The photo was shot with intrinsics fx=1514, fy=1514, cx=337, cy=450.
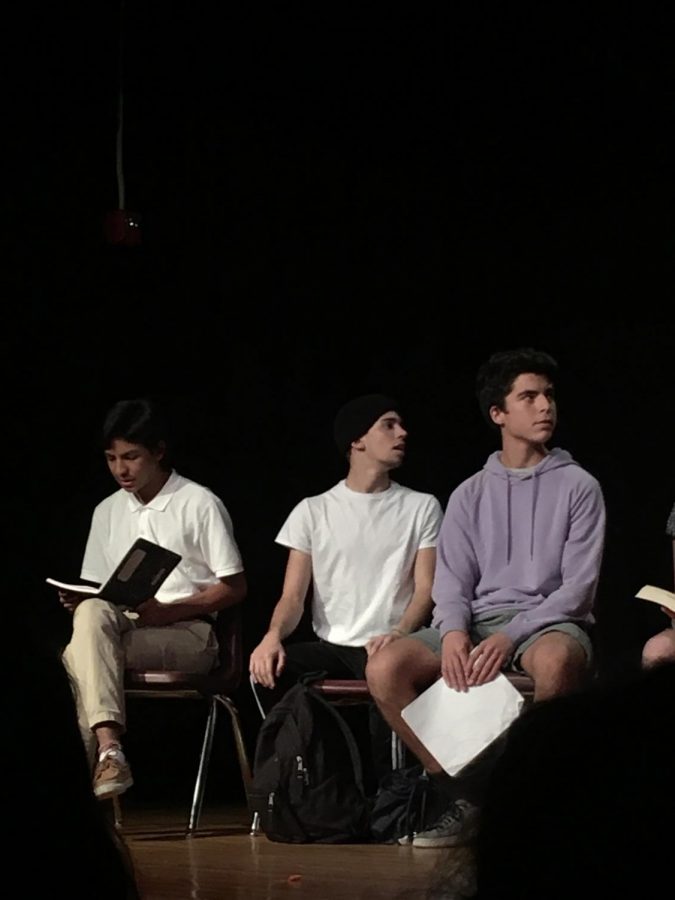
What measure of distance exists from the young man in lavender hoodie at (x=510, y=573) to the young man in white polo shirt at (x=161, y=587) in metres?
0.60

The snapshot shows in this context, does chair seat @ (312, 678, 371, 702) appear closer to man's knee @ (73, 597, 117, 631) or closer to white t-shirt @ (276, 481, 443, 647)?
white t-shirt @ (276, 481, 443, 647)

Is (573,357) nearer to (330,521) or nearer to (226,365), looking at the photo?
(330,521)

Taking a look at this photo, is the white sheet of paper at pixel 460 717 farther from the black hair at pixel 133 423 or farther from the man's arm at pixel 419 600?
the black hair at pixel 133 423

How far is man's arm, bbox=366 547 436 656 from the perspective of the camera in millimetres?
3832

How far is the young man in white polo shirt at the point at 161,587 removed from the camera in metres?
3.71

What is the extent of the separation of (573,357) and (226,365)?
1107 millimetres

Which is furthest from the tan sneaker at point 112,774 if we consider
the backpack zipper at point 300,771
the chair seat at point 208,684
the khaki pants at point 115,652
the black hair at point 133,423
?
the black hair at point 133,423

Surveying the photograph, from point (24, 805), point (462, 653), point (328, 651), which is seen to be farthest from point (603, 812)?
point (328, 651)

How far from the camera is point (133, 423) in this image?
13.4 ft

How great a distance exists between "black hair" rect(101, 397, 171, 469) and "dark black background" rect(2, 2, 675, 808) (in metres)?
0.39

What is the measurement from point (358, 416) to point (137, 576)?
74cm

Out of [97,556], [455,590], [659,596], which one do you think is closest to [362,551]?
[455,590]

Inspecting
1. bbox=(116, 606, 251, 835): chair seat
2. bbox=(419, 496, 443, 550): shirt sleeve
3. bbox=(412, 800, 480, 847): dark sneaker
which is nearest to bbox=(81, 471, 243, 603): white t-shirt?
bbox=(116, 606, 251, 835): chair seat

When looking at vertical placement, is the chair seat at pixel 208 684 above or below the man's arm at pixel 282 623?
below
